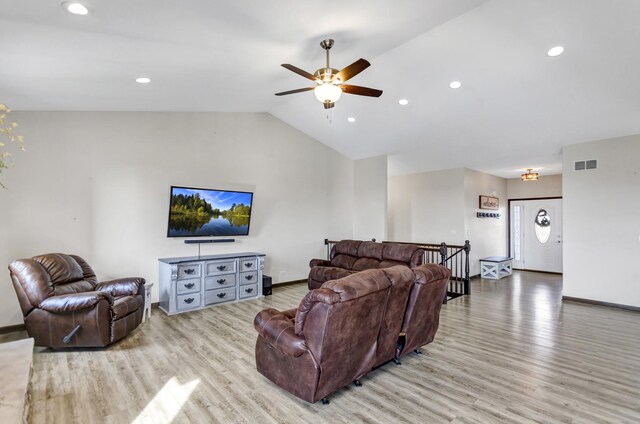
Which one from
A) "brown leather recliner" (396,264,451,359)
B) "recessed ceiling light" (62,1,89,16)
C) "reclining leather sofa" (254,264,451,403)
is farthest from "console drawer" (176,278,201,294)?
"recessed ceiling light" (62,1,89,16)

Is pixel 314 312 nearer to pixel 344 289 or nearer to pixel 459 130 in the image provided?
pixel 344 289

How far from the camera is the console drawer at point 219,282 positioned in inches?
211

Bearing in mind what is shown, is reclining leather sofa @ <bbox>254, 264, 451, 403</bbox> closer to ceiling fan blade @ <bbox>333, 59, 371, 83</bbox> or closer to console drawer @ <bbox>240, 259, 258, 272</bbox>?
ceiling fan blade @ <bbox>333, 59, 371, 83</bbox>

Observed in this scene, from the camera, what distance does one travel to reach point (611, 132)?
5395 mm

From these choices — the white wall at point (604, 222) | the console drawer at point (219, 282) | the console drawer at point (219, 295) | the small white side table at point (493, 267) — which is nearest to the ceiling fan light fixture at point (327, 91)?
the console drawer at point (219, 282)

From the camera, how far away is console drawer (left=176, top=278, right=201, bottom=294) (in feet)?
16.5

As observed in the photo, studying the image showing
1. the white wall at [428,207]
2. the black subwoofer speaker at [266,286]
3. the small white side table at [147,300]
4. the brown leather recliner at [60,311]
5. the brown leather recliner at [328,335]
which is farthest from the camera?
the white wall at [428,207]

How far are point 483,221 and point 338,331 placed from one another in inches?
307

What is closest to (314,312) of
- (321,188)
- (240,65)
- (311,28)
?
(311,28)

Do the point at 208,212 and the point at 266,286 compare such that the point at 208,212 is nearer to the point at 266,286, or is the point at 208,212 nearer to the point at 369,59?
the point at 266,286

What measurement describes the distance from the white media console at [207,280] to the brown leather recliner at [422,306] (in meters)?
3.35

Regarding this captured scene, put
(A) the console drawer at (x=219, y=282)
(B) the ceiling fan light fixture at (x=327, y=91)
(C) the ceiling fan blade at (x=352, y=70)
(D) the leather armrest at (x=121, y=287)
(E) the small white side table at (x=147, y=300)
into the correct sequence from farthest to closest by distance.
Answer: (A) the console drawer at (x=219, y=282), (E) the small white side table at (x=147, y=300), (D) the leather armrest at (x=121, y=287), (B) the ceiling fan light fixture at (x=327, y=91), (C) the ceiling fan blade at (x=352, y=70)

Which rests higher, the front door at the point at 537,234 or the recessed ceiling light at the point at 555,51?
the recessed ceiling light at the point at 555,51

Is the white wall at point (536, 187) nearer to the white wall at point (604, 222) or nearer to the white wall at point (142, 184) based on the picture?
the white wall at point (604, 222)
